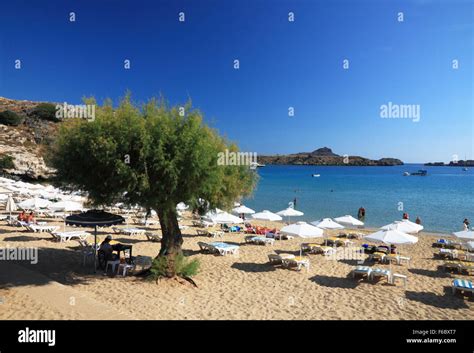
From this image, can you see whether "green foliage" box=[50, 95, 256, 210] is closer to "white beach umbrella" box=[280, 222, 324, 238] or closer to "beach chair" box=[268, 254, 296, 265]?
"beach chair" box=[268, 254, 296, 265]

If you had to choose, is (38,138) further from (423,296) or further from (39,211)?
(423,296)

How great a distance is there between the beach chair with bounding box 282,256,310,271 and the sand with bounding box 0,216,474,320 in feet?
1.05

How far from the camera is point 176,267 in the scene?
11273 millimetres

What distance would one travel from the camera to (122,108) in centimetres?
1013

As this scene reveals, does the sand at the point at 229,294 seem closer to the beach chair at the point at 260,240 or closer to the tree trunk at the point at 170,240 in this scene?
the tree trunk at the point at 170,240

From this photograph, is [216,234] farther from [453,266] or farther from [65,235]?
A: [453,266]

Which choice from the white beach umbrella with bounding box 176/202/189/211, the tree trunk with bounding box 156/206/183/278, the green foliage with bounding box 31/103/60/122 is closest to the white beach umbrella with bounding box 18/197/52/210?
the white beach umbrella with bounding box 176/202/189/211

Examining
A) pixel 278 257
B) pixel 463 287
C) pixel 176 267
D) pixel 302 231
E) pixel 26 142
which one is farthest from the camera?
pixel 26 142

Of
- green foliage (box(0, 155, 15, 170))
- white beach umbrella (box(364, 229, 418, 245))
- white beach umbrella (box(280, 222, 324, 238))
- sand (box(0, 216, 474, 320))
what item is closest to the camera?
sand (box(0, 216, 474, 320))

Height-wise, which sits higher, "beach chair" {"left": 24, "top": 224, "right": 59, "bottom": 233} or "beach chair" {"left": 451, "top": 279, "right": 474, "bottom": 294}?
"beach chair" {"left": 24, "top": 224, "right": 59, "bottom": 233}

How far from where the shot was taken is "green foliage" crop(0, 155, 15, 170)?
159 ft

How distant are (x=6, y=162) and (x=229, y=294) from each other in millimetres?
52321

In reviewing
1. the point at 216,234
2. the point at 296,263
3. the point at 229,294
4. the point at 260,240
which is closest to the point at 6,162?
the point at 216,234
